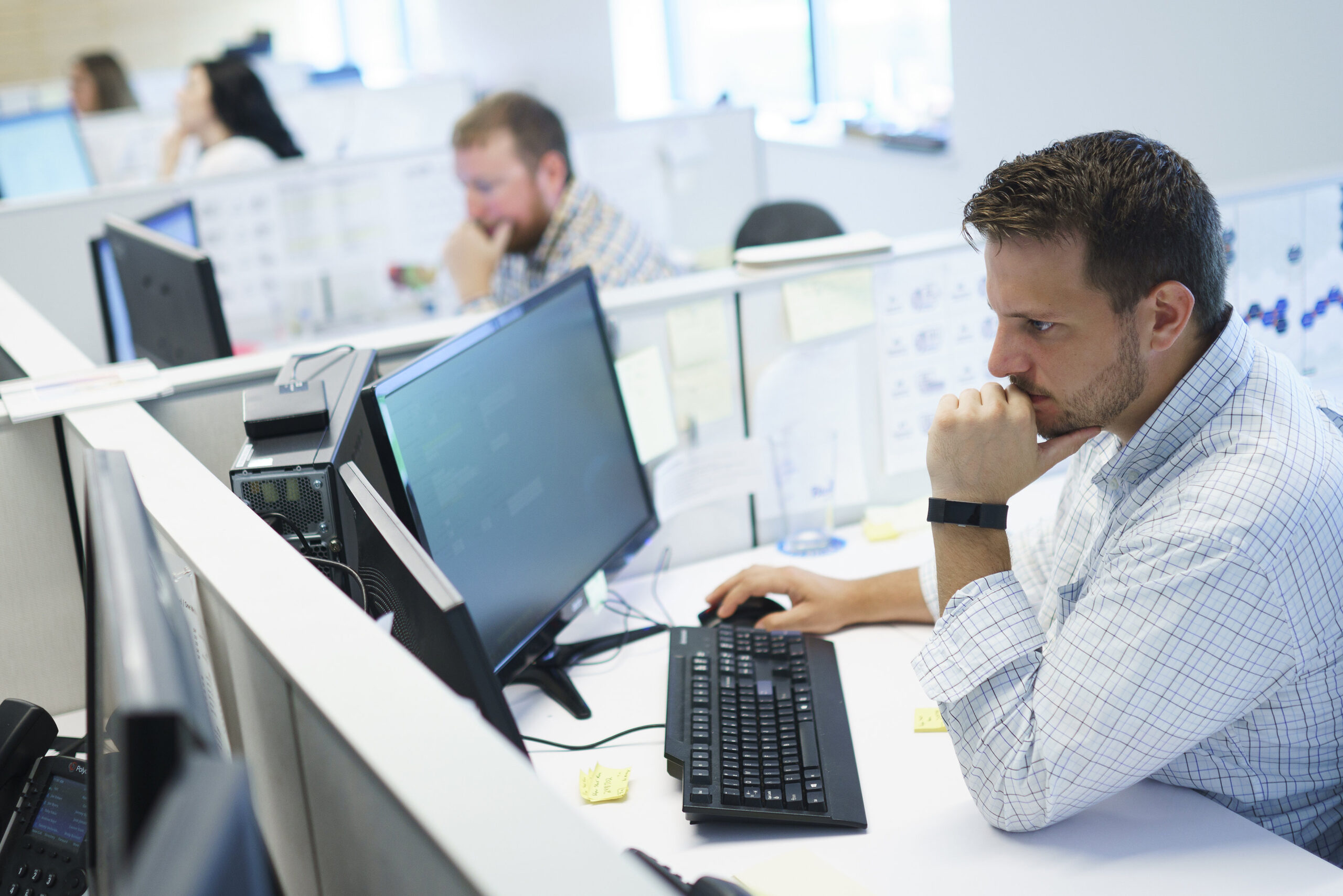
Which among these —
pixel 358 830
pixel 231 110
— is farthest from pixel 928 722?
pixel 231 110

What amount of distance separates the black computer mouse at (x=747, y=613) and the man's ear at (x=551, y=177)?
131cm

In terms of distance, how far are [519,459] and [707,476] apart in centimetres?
39

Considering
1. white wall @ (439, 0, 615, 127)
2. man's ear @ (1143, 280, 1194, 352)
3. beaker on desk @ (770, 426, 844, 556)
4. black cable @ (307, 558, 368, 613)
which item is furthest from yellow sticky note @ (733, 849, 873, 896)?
white wall @ (439, 0, 615, 127)

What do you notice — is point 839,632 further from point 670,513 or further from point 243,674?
point 243,674

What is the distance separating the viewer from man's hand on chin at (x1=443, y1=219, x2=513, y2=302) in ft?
8.30

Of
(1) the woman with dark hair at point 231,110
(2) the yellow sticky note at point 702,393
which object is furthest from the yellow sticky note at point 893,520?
(1) the woman with dark hair at point 231,110

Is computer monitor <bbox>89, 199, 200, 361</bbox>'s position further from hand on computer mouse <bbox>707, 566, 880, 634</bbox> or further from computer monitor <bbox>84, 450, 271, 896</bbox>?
computer monitor <bbox>84, 450, 271, 896</bbox>

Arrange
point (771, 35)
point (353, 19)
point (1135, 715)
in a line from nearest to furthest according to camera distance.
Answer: point (1135, 715) < point (771, 35) < point (353, 19)

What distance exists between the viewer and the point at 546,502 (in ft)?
3.78

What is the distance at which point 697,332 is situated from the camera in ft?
4.58

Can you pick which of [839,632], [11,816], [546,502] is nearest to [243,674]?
[11,816]

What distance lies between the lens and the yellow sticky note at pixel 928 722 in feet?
3.49

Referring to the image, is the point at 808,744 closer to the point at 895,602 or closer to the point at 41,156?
the point at 895,602

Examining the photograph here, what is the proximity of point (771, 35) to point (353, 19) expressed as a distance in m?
6.36
